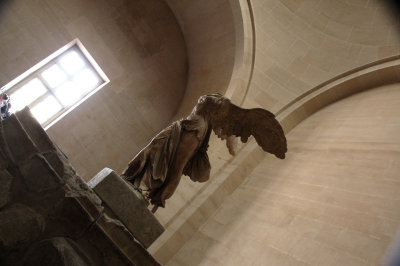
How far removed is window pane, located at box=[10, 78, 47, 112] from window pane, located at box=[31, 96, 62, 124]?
0.17 metres

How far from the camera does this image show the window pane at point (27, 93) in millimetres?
6051

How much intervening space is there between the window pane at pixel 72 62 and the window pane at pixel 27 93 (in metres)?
0.67

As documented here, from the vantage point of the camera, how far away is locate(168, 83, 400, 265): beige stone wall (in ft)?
9.32

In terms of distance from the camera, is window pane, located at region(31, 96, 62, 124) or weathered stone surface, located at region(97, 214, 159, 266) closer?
weathered stone surface, located at region(97, 214, 159, 266)

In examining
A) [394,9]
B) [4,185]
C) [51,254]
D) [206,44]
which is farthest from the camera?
[206,44]

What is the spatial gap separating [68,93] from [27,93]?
799mm

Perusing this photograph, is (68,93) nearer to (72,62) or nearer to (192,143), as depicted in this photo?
(72,62)

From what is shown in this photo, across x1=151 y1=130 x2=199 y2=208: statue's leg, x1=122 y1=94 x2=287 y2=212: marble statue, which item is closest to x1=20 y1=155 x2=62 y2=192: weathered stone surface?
x1=122 y1=94 x2=287 y2=212: marble statue

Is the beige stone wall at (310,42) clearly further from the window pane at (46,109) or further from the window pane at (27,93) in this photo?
the window pane at (27,93)

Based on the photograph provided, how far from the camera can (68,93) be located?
6.59 meters

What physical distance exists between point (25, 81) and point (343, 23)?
289 inches

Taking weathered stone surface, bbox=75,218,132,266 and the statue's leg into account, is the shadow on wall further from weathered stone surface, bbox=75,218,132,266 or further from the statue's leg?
Result: weathered stone surface, bbox=75,218,132,266

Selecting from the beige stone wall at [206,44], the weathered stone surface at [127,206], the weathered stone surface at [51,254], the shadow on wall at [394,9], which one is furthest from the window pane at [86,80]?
the shadow on wall at [394,9]

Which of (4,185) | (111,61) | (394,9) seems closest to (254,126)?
(4,185)
